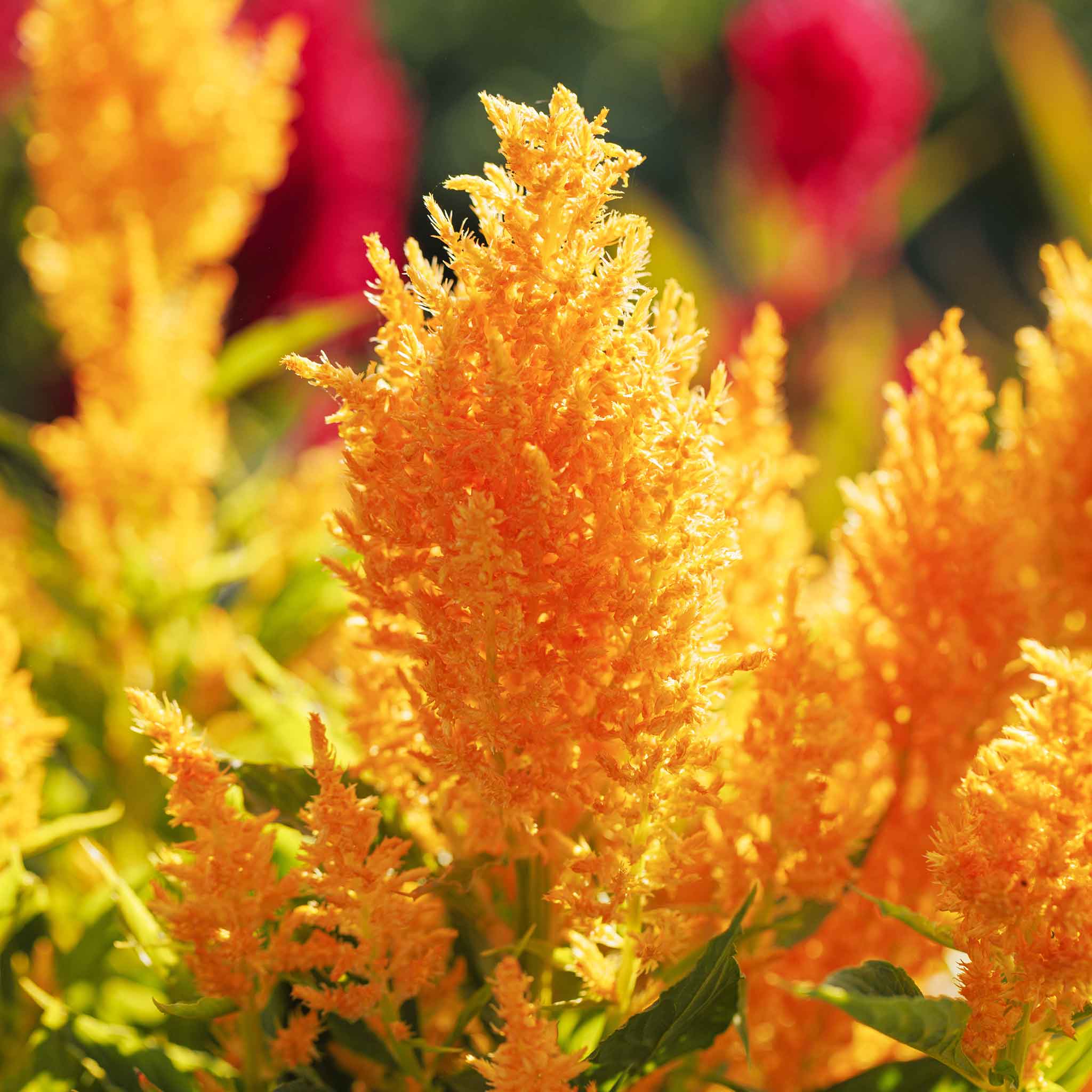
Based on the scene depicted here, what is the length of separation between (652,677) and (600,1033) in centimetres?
24

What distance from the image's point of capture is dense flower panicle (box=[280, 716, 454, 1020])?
0.58 metres

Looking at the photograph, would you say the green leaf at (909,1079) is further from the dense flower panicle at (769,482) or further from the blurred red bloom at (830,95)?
the blurred red bloom at (830,95)

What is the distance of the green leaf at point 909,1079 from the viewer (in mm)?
668

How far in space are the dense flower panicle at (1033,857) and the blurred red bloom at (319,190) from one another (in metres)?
2.24

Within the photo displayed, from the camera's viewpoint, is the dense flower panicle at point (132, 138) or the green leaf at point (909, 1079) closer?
the green leaf at point (909, 1079)

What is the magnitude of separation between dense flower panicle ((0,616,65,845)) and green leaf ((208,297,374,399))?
0.61 meters

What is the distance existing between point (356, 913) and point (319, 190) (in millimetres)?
2405

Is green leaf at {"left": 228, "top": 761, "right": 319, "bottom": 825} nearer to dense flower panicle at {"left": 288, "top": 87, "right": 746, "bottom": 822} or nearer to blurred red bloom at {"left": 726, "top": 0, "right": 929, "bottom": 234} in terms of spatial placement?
dense flower panicle at {"left": 288, "top": 87, "right": 746, "bottom": 822}

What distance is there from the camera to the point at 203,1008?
64cm

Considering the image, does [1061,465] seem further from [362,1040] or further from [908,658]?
[362,1040]

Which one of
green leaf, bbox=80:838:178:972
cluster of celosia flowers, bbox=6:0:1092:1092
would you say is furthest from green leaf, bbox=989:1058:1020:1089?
green leaf, bbox=80:838:178:972

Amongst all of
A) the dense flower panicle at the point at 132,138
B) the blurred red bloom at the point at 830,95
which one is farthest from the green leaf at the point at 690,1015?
the blurred red bloom at the point at 830,95

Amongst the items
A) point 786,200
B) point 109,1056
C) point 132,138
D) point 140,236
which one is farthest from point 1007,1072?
point 786,200

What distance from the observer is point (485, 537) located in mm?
536
